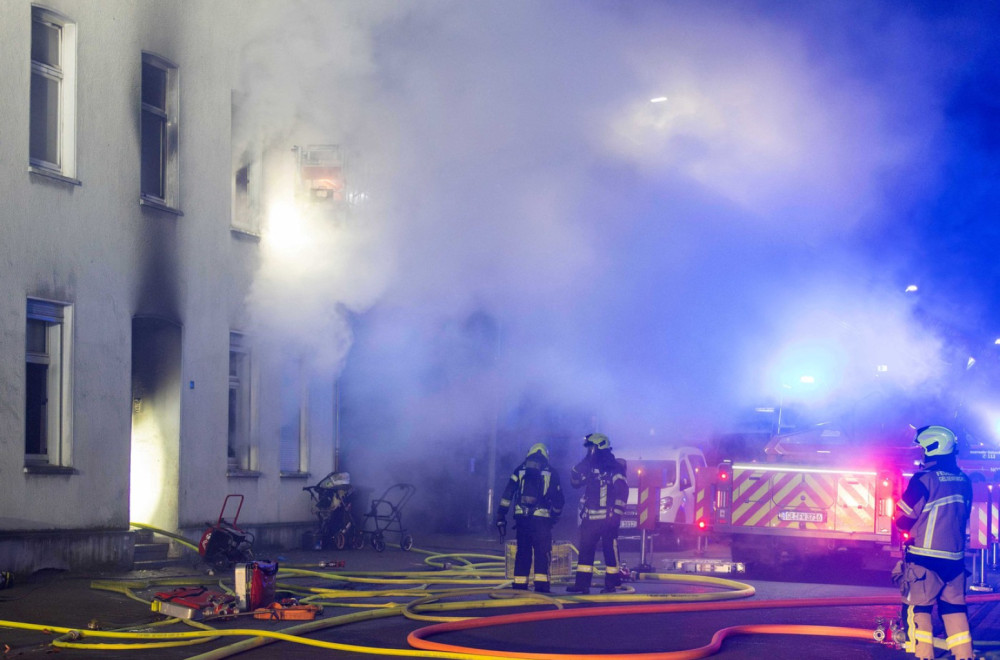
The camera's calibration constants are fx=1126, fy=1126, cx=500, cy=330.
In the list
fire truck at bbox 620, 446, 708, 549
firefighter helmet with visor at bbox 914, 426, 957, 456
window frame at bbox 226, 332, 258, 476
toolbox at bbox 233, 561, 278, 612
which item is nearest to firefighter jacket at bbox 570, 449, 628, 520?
toolbox at bbox 233, 561, 278, 612

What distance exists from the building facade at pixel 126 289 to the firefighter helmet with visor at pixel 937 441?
8928 mm

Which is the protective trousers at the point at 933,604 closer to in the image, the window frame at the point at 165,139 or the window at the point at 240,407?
the window frame at the point at 165,139

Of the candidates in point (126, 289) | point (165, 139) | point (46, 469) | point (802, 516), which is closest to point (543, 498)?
point (802, 516)

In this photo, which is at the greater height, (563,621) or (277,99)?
(277,99)

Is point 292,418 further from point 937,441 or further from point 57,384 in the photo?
point 937,441

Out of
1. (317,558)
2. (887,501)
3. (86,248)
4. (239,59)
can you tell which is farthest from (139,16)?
(887,501)

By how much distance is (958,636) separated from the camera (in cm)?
780

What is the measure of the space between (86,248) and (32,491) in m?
2.86

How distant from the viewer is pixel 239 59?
1512 cm

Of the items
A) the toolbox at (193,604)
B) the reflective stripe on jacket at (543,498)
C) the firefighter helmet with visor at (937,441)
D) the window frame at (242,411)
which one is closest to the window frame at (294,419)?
the window frame at (242,411)

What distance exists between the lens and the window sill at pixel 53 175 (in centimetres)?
1237

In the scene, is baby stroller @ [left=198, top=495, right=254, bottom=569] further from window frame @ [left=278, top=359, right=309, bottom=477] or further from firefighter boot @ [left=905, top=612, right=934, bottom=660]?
firefighter boot @ [left=905, top=612, right=934, bottom=660]

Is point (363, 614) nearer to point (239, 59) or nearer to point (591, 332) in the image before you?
point (239, 59)

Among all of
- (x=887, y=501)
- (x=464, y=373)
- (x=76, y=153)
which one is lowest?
(x=887, y=501)
